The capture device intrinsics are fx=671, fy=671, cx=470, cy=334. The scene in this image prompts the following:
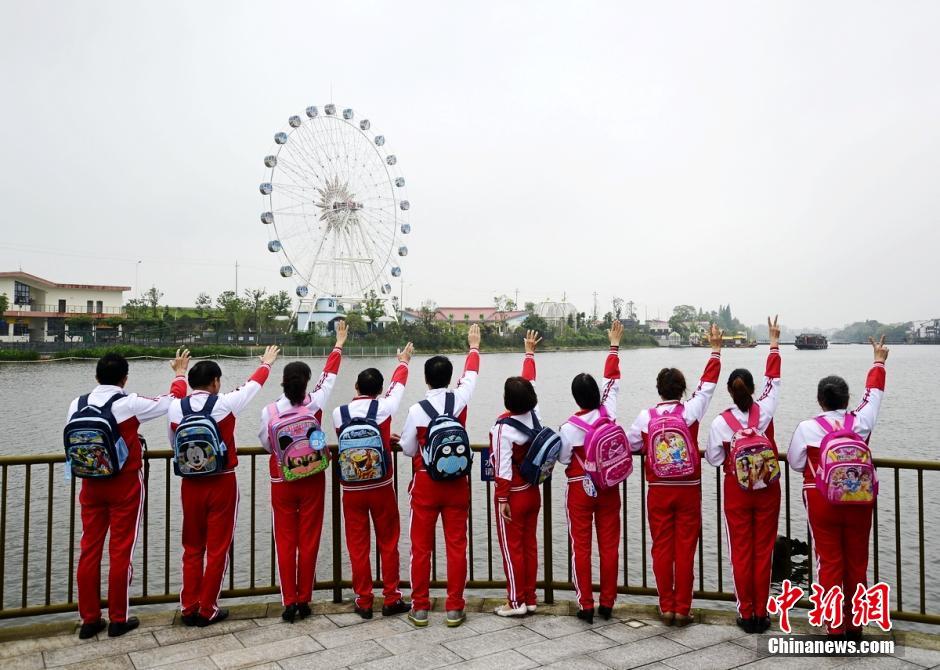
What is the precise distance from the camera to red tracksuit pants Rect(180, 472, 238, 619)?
14.5 ft

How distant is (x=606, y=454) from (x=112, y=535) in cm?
325

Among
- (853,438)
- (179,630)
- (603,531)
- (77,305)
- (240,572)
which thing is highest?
(77,305)

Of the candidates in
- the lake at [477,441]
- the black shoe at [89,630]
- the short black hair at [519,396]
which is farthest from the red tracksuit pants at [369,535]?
the lake at [477,441]

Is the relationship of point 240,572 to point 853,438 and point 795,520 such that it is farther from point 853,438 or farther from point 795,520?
point 795,520

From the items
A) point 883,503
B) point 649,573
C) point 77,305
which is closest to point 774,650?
point 649,573

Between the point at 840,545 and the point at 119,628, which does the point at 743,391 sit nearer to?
the point at 840,545

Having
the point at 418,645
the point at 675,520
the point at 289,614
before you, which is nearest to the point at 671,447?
the point at 675,520

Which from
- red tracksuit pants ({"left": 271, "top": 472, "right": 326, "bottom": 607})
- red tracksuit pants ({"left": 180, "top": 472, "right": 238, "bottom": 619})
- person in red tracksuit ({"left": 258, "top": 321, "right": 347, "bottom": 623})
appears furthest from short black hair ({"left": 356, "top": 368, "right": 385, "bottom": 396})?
red tracksuit pants ({"left": 180, "top": 472, "right": 238, "bottom": 619})

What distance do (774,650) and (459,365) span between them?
55.8 m

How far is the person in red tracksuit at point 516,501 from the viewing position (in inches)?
173

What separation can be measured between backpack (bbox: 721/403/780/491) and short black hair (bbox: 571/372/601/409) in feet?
3.00

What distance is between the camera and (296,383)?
4492 millimetres

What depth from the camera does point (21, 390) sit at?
34312 millimetres

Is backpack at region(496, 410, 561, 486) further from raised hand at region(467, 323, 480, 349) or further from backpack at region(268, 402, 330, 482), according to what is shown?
backpack at region(268, 402, 330, 482)
